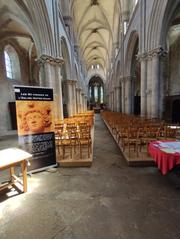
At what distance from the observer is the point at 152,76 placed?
9.51 metres

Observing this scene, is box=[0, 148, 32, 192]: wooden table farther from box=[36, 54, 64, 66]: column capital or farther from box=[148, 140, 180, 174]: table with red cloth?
box=[36, 54, 64, 66]: column capital

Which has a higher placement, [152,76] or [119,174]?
[152,76]

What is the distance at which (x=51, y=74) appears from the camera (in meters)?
9.15

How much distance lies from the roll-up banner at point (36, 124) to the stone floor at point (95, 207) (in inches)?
19.4

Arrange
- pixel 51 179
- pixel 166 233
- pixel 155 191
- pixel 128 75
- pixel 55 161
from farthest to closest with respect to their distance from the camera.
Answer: pixel 128 75 < pixel 55 161 < pixel 51 179 < pixel 155 191 < pixel 166 233

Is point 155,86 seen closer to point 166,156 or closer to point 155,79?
point 155,79

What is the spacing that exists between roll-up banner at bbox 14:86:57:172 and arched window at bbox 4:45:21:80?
42.1 feet

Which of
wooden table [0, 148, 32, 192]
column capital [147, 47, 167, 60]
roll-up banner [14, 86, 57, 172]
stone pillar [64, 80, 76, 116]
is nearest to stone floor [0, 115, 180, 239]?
wooden table [0, 148, 32, 192]

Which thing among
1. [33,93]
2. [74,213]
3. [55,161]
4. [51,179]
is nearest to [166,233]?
[74,213]

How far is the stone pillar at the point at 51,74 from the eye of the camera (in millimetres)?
8578

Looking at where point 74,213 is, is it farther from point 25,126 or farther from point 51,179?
point 25,126

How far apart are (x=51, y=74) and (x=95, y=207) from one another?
333 inches

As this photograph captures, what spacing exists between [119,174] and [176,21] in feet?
47.4

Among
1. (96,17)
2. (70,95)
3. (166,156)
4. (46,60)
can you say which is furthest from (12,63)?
(166,156)
